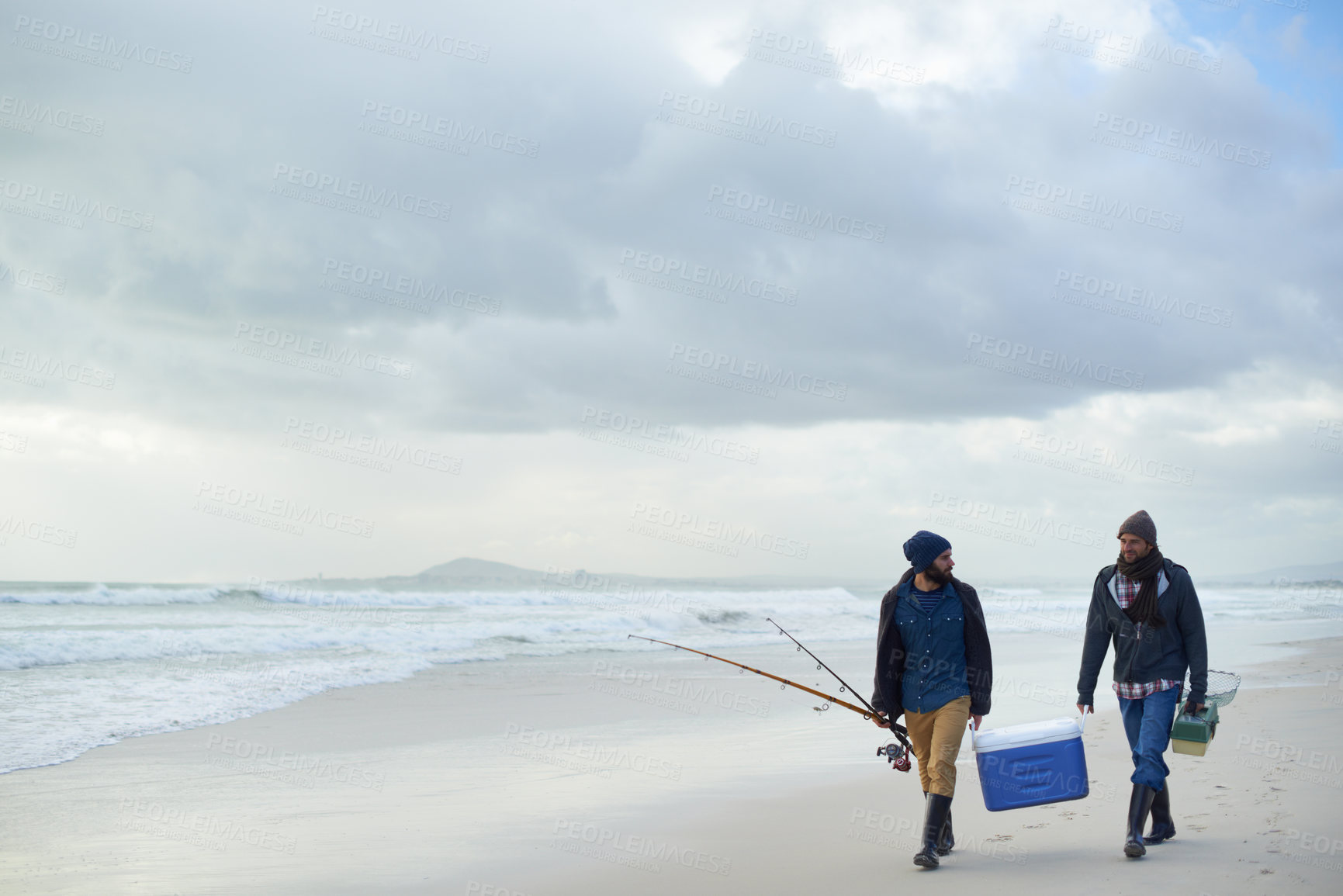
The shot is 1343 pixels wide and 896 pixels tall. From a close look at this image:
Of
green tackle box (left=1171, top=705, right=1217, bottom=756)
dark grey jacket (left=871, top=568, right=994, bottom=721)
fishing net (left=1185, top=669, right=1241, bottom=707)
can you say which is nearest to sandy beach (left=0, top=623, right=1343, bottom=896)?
green tackle box (left=1171, top=705, right=1217, bottom=756)

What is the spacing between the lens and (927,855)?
13.9 ft

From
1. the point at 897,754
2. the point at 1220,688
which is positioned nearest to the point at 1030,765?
the point at 897,754

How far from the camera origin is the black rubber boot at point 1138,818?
13.4ft

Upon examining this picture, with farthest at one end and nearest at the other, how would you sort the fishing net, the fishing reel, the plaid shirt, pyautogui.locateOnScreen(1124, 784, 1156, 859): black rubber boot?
the fishing reel → the fishing net → the plaid shirt → pyautogui.locateOnScreen(1124, 784, 1156, 859): black rubber boot

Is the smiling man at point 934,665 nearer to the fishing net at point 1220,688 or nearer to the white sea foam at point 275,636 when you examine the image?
the fishing net at point 1220,688

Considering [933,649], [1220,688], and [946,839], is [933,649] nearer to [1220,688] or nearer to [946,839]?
[946,839]

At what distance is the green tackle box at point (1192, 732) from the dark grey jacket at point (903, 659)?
83 centimetres

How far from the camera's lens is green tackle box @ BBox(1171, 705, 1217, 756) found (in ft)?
14.0

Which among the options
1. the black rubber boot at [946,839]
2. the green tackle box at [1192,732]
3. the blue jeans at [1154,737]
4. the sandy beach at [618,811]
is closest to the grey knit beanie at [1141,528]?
the blue jeans at [1154,737]

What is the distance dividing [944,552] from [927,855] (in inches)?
50.7

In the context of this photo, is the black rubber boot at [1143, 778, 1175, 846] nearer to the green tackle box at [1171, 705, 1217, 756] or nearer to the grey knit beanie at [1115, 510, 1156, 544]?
the green tackle box at [1171, 705, 1217, 756]

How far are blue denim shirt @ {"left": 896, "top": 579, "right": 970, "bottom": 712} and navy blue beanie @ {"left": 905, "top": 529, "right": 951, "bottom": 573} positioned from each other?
0.17 m

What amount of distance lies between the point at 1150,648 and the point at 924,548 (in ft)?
3.41

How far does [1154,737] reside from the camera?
13.8ft
